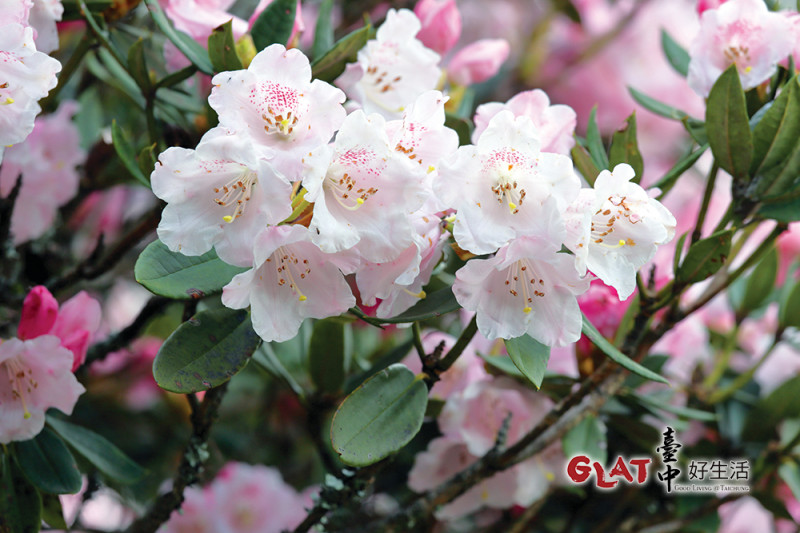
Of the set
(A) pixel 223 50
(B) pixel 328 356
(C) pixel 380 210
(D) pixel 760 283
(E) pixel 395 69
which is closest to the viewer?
(C) pixel 380 210

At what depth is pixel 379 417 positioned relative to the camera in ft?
2.30

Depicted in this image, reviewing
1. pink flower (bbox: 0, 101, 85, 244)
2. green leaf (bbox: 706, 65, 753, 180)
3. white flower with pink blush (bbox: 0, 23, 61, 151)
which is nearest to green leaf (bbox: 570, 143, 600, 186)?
green leaf (bbox: 706, 65, 753, 180)

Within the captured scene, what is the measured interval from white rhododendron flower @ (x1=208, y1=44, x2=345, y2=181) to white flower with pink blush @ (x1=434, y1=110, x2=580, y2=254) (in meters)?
0.11

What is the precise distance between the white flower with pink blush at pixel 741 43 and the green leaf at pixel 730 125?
0.06m

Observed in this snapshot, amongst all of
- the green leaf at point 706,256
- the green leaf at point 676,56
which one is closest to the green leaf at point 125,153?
the green leaf at point 706,256

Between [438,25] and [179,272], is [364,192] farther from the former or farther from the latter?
[438,25]

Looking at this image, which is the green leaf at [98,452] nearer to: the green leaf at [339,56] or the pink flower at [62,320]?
the pink flower at [62,320]

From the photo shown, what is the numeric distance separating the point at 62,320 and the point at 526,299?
48 cm

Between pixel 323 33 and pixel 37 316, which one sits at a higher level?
pixel 323 33

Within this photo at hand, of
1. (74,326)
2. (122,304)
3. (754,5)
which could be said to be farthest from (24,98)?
(122,304)

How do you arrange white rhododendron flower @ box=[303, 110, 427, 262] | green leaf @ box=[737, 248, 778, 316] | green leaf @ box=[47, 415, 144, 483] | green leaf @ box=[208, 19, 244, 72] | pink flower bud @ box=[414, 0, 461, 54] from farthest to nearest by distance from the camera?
green leaf @ box=[737, 248, 778, 316] < pink flower bud @ box=[414, 0, 461, 54] < green leaf @ box=[47, 415, 144, 483] < green leaf @ box=[208, 19, 244, 72] < white rhododendron flower @ box=[303, 110, 427, 262]

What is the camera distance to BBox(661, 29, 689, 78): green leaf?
98cm

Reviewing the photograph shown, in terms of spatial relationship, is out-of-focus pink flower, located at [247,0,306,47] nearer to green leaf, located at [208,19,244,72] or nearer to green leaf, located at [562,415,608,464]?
green leaf, located at [208,19,244,72]

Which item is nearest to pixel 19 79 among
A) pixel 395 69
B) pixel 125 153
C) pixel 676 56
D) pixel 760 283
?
pixel 125 153
